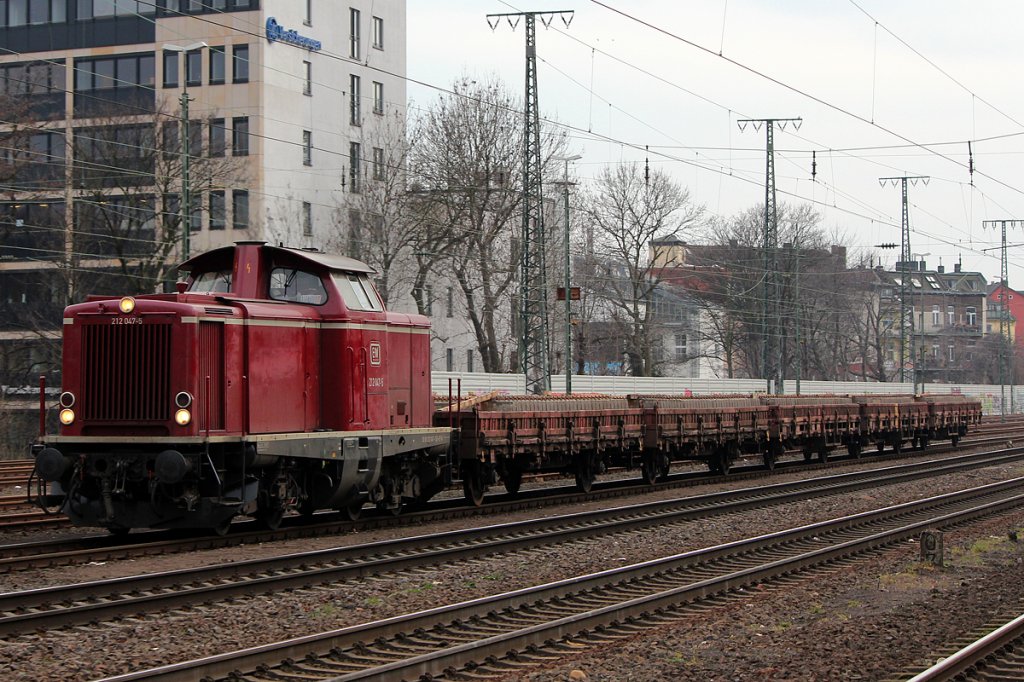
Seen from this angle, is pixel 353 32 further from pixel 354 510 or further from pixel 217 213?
pixel 354 510

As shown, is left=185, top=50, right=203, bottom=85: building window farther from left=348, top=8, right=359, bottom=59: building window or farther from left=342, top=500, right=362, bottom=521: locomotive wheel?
left=342, top=500, right=362, bottom=521: locomotive wheel

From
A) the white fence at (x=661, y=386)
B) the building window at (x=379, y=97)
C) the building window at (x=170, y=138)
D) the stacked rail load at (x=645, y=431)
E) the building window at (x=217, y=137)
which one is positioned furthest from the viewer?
the building window at (x=379, y=97)

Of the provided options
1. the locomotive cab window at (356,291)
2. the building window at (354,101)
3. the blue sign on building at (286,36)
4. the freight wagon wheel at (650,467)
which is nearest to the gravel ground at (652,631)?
the locomotive cab window at (356,291)

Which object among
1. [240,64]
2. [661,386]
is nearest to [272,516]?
[661,386]

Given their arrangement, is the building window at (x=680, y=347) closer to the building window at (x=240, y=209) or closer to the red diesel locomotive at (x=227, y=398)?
the building window at (x=240, y=209)

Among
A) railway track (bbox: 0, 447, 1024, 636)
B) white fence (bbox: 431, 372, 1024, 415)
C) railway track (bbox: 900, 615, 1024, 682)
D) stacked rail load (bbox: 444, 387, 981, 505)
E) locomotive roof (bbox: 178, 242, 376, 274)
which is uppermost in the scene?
locomotive roof (bbox: 178, 242, 376, 274)

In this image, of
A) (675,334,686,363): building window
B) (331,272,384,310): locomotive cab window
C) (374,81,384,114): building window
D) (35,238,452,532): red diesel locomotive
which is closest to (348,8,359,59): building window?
(374,81,384,114): building window

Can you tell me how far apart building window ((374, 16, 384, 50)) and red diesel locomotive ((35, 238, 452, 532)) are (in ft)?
146

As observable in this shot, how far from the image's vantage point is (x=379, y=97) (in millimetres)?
59219

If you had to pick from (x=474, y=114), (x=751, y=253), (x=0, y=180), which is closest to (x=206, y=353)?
(x=0, y=180)

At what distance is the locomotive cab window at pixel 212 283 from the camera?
15.3 metres

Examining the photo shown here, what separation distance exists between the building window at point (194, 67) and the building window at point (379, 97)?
8879mm

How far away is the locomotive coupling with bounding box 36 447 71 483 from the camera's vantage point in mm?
13508

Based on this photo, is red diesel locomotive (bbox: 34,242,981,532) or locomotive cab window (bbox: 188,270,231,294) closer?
red diesel locomotive (bbox: 34,242,981,532)
